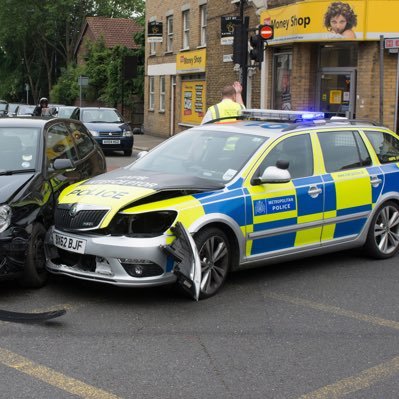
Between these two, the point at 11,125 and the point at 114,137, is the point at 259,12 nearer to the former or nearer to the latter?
the point at 114,137

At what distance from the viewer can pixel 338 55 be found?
56.0 ft

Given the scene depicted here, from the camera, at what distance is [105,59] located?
131 ft

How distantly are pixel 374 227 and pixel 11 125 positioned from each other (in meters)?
4.23

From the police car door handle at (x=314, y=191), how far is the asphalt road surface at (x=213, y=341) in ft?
2.75

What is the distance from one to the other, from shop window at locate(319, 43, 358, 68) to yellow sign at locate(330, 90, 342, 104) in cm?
66

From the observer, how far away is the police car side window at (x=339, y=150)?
700 cm

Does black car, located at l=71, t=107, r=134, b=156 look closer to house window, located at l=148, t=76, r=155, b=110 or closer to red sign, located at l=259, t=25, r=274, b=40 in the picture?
red sign, located at l=259, t=25, r=274, b=40

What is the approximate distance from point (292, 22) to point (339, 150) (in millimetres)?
10741

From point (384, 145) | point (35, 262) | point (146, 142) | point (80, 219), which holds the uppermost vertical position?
point (384, 145)

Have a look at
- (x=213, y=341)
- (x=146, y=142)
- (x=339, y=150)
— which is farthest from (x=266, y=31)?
(x=146, y=142)

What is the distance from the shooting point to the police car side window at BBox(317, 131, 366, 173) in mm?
7004

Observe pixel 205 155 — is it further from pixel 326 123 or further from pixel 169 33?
pixel 169 33

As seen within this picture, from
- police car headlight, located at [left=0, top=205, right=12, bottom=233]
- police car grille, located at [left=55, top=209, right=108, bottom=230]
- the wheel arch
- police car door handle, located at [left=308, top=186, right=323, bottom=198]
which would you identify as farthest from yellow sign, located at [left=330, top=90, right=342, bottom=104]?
police car headlight, located at [left=0, top=205, right=12, bottom=233]

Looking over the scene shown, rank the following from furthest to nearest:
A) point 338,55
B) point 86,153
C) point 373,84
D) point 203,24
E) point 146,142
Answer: point 146,142
point 203,24
point 338,55
point 373,84
point 86,153
